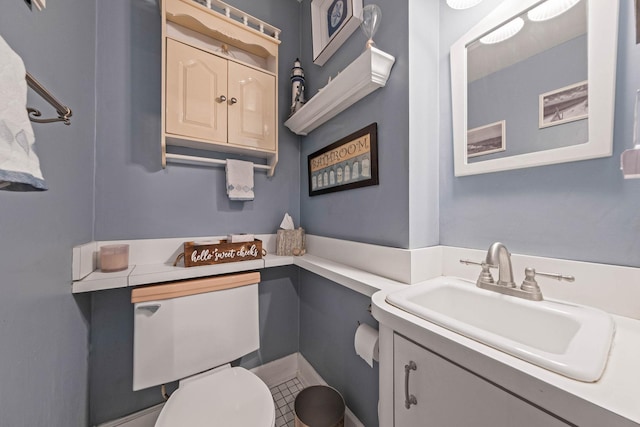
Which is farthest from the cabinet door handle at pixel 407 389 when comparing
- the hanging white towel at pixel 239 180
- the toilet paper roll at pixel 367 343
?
the hanging white towel at pixel 239 180

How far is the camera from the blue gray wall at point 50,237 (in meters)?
0.52

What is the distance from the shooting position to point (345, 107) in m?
1.21

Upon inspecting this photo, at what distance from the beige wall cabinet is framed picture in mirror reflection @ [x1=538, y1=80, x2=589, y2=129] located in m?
1.21

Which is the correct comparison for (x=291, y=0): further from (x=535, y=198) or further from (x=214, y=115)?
(x=535, y=198)

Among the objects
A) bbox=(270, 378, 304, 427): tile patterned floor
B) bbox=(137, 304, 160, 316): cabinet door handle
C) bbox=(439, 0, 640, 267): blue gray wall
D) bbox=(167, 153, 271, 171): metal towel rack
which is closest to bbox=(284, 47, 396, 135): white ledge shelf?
bbox=(439, 0, 640, 267): blue gray wall

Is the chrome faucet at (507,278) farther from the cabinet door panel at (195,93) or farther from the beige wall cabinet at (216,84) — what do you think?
the cabinet door panel at (195,93)

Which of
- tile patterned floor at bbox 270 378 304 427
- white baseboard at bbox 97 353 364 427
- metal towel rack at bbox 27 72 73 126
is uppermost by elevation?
metal towel rack at bbox 27 72 73 126

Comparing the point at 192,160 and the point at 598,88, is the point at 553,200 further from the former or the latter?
the point at 192,160

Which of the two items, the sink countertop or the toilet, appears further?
the toilet

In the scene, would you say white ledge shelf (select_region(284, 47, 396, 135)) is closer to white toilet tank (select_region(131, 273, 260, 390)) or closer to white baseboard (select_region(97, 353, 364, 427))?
white toilet tank (select_region(131, 273, 260, 390))

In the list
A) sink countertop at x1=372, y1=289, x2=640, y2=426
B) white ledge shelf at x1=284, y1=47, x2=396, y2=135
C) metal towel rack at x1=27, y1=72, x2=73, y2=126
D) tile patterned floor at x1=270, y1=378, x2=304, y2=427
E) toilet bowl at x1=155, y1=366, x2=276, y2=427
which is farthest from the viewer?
tile patterned floor at x1=270, y1=378, x2=304, y2=427

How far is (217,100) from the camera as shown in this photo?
122cm

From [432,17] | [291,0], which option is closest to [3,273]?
[432,17]

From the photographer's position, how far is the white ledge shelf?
917 mm
